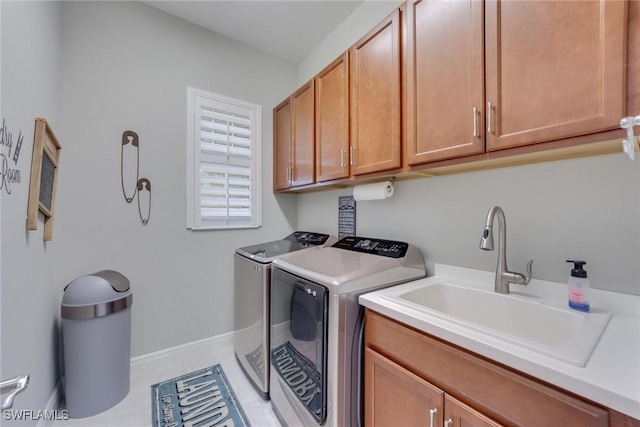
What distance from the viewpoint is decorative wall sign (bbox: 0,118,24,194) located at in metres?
1.01

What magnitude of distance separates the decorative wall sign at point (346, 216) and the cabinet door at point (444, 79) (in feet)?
2.81

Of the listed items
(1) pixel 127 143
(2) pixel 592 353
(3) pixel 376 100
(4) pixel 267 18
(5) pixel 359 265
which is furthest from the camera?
(4) pixel 267 18

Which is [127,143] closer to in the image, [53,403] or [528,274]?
[53,403]

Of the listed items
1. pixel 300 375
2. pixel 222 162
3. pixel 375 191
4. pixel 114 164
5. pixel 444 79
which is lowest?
pixel 300 375

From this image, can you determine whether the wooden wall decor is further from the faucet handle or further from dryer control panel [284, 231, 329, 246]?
the faucet handle

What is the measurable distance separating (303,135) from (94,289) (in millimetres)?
1798

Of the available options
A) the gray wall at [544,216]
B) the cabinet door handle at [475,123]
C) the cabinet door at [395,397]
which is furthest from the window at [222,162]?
the cabinet door handle at [475,123]

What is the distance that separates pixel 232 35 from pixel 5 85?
5.94 ft

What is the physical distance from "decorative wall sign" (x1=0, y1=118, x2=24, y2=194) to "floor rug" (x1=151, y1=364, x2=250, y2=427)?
1.48 metres

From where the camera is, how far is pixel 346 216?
2.19m

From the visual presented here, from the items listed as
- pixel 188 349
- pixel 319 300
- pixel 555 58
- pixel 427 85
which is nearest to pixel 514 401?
pixel 319 300

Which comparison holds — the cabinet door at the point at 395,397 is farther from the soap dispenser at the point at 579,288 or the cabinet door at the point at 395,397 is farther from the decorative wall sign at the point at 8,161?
the decorative wall sign at the point at 8,161

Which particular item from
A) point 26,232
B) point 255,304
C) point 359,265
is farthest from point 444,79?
point 26,232

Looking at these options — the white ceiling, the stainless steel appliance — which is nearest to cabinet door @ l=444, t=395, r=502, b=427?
the stainless steel appliance
